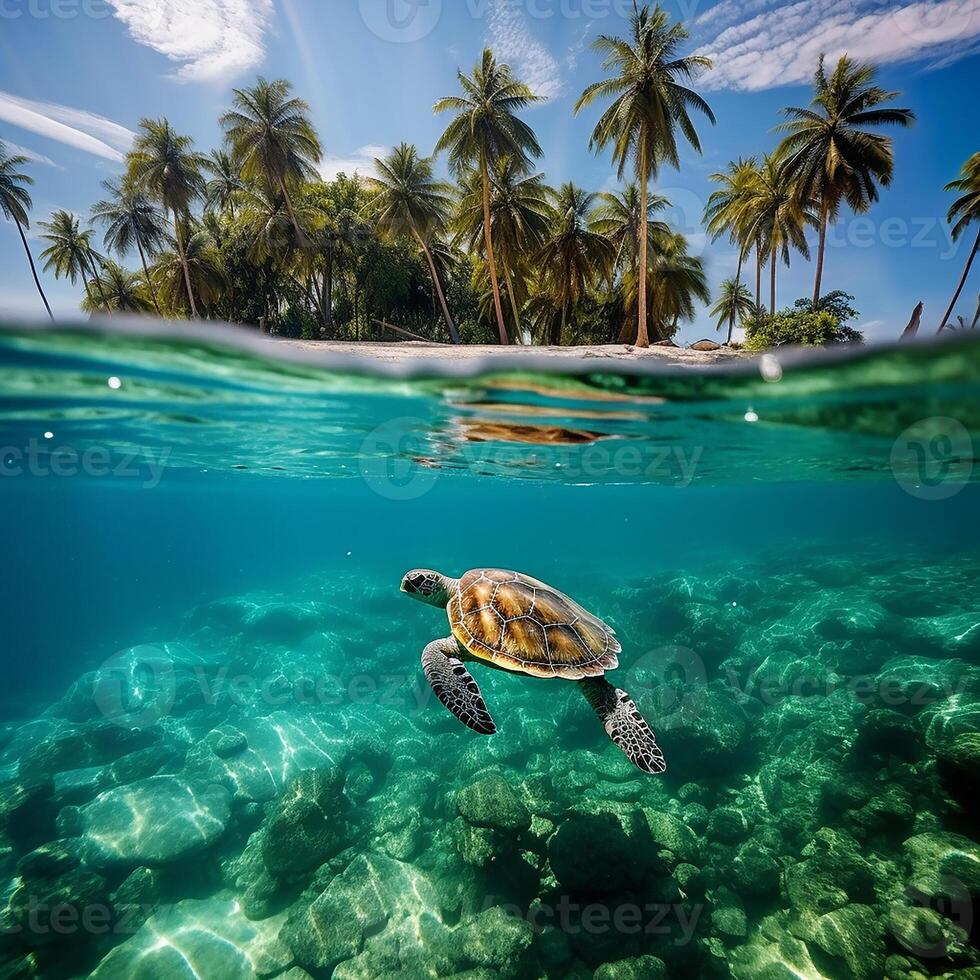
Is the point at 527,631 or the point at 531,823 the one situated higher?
the point at 527,631

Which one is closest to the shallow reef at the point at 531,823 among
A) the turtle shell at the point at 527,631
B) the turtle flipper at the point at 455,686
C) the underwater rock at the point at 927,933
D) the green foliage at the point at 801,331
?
the underwater rock at the point at 927,933

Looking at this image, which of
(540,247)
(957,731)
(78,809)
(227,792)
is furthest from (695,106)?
(78,809)

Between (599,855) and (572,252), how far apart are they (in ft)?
106

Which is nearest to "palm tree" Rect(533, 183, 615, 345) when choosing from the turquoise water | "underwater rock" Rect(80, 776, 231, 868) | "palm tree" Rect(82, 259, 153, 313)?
the turquoise water

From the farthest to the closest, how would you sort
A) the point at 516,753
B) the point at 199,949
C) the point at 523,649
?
the point at 516,753 → the point at 199,949 → the point at 523,649

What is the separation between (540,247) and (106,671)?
31.8 meters

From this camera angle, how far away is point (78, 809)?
1012 cm

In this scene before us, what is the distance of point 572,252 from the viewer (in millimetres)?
30984

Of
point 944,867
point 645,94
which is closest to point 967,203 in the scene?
point 645,94

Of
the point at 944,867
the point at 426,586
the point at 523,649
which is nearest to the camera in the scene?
the point at 523,649

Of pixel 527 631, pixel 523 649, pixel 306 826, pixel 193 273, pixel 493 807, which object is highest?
pixel 193 273

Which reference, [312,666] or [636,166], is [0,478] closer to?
[312,666]

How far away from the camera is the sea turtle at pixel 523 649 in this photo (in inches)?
206

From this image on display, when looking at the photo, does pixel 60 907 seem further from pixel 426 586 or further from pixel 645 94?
pixel 645 94
